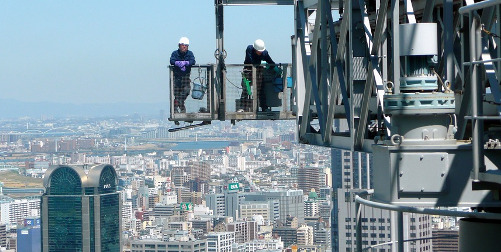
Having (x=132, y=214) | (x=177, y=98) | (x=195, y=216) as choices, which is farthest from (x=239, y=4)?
(x=132, y=214)

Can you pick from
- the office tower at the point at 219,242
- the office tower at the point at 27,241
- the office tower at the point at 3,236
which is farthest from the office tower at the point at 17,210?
the office tower at the point at 219,242

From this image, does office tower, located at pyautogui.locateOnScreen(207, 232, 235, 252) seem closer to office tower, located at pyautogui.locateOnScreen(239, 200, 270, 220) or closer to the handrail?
office tower, located at pyautogui.locateOnScreen(239, 200, 270, 220)

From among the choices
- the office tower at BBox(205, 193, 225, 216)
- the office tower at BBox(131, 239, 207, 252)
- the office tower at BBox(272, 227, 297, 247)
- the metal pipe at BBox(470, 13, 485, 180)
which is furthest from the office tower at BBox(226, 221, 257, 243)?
the metal pipe at BBox(470, 13, 485, 180)

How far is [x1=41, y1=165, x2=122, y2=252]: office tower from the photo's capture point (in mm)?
118188

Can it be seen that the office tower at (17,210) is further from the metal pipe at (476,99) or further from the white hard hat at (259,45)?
the metal pipe at (476,99)

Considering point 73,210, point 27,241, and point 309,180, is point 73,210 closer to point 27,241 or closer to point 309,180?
point 27,241

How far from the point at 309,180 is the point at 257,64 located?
15320 centimetres

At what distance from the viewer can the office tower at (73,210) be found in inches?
4653

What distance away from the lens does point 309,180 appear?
538ft

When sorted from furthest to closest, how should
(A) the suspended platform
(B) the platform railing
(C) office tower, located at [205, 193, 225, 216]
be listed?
(C) office tower, located at [205, 193, 225, 216]
(A) the suspended platform
(B) the platform railing

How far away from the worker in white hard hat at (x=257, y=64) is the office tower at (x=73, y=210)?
10768 centimetres

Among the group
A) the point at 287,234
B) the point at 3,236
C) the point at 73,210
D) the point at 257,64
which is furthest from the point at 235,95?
the point at 3,236

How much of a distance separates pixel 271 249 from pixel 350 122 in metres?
111

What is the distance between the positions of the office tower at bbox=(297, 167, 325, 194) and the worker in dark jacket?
14633 centimetres
